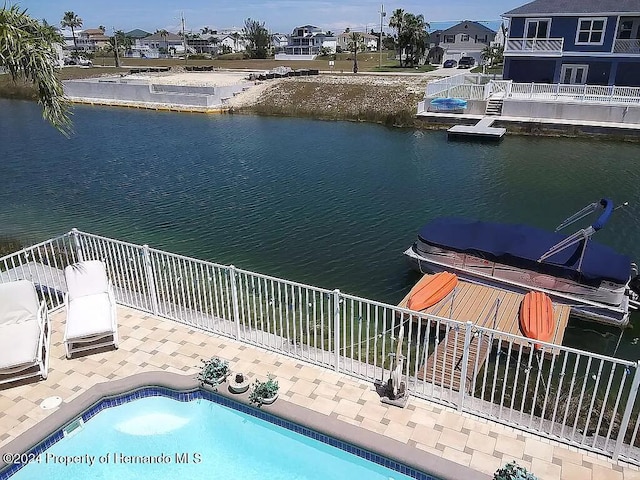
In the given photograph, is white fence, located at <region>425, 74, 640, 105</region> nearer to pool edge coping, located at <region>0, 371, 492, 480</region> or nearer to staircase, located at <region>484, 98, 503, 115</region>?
staircase, located at <region>484, 98, 503, 115</region>

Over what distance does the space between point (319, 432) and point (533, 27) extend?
34968 millimetres

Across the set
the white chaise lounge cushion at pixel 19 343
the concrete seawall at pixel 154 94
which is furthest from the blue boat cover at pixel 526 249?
the concrete seawall at pixel 154 94

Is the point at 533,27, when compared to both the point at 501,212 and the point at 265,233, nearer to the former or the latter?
the point at 501,212

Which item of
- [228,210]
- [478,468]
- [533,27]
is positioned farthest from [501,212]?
[533,27]

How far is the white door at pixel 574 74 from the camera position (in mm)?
33094

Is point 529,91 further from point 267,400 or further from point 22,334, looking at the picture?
point 22,334

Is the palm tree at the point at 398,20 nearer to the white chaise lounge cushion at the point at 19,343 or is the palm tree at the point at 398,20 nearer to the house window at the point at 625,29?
the house window at the point at 625,29

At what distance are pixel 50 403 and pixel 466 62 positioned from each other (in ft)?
211

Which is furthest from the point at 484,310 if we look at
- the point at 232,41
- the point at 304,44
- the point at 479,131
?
the point at 232,41

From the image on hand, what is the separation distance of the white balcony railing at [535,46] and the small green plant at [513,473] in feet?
110

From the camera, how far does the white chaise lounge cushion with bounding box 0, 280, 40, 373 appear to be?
6851 mm

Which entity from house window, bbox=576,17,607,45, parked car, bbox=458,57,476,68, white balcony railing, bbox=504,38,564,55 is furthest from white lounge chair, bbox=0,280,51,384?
parked car, bbox=458,57,476,68

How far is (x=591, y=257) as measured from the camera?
10.6 meters

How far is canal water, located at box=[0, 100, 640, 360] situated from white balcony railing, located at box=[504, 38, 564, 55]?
8.19m
